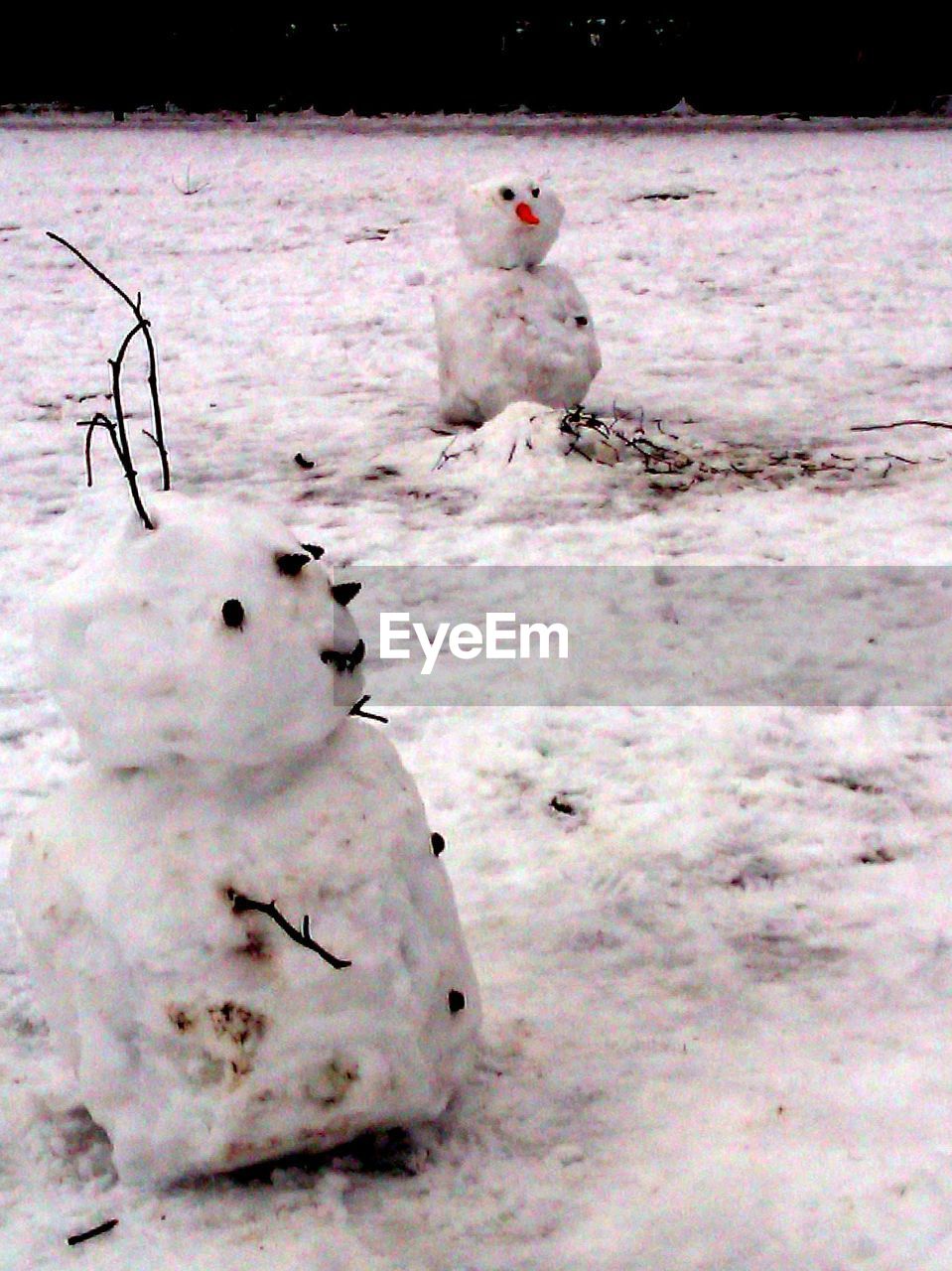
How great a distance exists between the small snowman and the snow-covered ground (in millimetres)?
155

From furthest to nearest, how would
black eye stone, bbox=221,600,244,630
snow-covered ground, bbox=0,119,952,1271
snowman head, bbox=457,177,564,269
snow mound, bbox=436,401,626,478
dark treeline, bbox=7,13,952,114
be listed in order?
1. dark treeline, bbox=7,13,952,114
2. snowman head, bbox=457,177,564,269
3. snow mound, bbox=436,401,626,478
4. snow-covered ground, bbox=0,119,952,1271
5. black eye stone, bbox=221,600,244,630

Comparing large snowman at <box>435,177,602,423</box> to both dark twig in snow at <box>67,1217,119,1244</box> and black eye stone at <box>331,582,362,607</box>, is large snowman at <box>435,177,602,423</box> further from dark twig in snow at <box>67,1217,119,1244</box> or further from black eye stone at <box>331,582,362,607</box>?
dark twig in snow at <box>67,1217,119,1244</box>

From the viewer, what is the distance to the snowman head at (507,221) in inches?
183

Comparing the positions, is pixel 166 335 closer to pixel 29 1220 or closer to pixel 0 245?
pixel 0 245

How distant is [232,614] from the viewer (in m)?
1.54

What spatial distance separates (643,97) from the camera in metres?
15.1

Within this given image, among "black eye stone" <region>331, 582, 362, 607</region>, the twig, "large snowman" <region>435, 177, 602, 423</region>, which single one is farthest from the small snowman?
the twig

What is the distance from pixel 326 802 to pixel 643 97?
49.0 feet

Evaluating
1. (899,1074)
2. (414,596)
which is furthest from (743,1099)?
(414,596)

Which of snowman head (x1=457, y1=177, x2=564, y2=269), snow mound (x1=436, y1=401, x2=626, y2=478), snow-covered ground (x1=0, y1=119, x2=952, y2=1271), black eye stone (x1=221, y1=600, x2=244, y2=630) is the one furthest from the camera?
snowman head (x1=457, y1=177, x2=564, y2=269)

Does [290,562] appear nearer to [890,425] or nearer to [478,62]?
[890,425]

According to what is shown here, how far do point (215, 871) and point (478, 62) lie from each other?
1521 centimetres

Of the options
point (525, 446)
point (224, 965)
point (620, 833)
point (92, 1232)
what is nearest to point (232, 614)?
point (224, 965)

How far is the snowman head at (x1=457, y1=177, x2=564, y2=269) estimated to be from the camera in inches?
183
